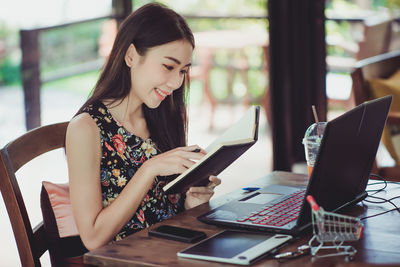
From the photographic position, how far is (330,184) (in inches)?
52.4

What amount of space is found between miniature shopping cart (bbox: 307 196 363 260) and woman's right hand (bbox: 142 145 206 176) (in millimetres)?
345

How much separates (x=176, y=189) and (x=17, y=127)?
2.23 m

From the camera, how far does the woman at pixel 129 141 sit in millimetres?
1512

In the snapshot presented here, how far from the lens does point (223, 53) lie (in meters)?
4.26

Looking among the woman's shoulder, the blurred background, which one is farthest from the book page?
the blurred background

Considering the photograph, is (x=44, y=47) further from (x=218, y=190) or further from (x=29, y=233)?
(x=29, y=233)

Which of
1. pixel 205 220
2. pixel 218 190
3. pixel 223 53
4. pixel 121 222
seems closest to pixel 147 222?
pixel 121 222

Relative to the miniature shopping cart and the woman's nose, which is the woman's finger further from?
the miniature shopping cart

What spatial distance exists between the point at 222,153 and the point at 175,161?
0.15m

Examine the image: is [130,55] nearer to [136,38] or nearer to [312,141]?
[136,38]

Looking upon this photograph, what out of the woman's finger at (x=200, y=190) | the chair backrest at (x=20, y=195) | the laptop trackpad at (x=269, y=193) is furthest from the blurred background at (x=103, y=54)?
the laptop trackpad at (x=269, y=193)

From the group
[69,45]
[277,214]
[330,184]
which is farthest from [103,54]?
[330,184]

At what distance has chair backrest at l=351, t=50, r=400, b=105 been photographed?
8.48 feet

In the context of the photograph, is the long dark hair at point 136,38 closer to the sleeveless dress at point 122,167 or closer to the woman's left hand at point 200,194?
the sleeveless dress at point 122,167
